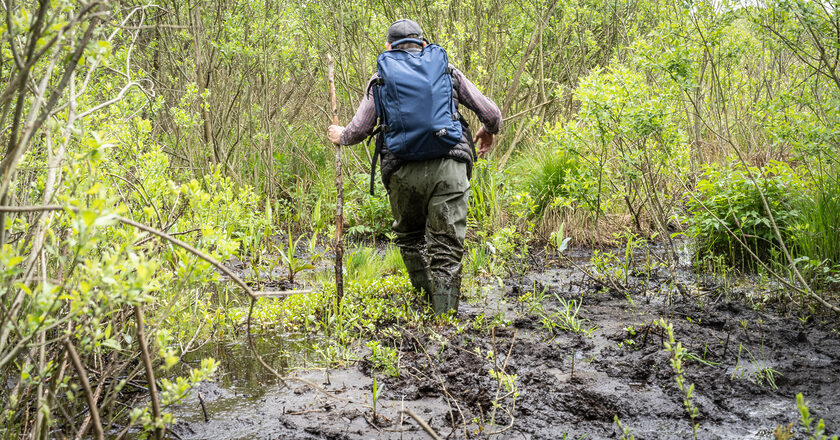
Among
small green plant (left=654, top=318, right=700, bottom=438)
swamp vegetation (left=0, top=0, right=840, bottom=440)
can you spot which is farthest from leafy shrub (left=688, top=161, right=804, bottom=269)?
small green plant (left=654, top=318, right=700, bottom=438)

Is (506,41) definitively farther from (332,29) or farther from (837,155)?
(837,155)

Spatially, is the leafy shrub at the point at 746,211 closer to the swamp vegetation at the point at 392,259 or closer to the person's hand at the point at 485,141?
the swamp vegetation at the point at 392,259

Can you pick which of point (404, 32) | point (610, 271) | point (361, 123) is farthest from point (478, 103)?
point (610, 271)

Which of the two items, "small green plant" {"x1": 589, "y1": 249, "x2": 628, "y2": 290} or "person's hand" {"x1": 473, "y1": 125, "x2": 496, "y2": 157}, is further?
"small green plant" {"x1": 589, "y1": 249, "x2": 628, "y2": 290}

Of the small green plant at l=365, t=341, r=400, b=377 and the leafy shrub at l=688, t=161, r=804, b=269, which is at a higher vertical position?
the leafy shrub at l=688, t=161, r=804, b=269

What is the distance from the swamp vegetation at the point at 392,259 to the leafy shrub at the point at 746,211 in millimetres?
29

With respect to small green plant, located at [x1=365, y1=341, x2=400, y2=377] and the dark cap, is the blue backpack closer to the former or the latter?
the dark cap

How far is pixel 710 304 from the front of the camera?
4.62 metres

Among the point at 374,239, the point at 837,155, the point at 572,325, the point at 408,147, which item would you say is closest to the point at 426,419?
the point at 572,325

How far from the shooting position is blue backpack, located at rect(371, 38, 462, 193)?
161 inches

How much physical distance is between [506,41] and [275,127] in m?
3.53

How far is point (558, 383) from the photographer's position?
340 cm

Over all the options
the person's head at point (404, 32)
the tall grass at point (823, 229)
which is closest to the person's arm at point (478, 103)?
the person's head at point (404, 32)

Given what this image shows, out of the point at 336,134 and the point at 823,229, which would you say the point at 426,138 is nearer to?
the point at 336,134
